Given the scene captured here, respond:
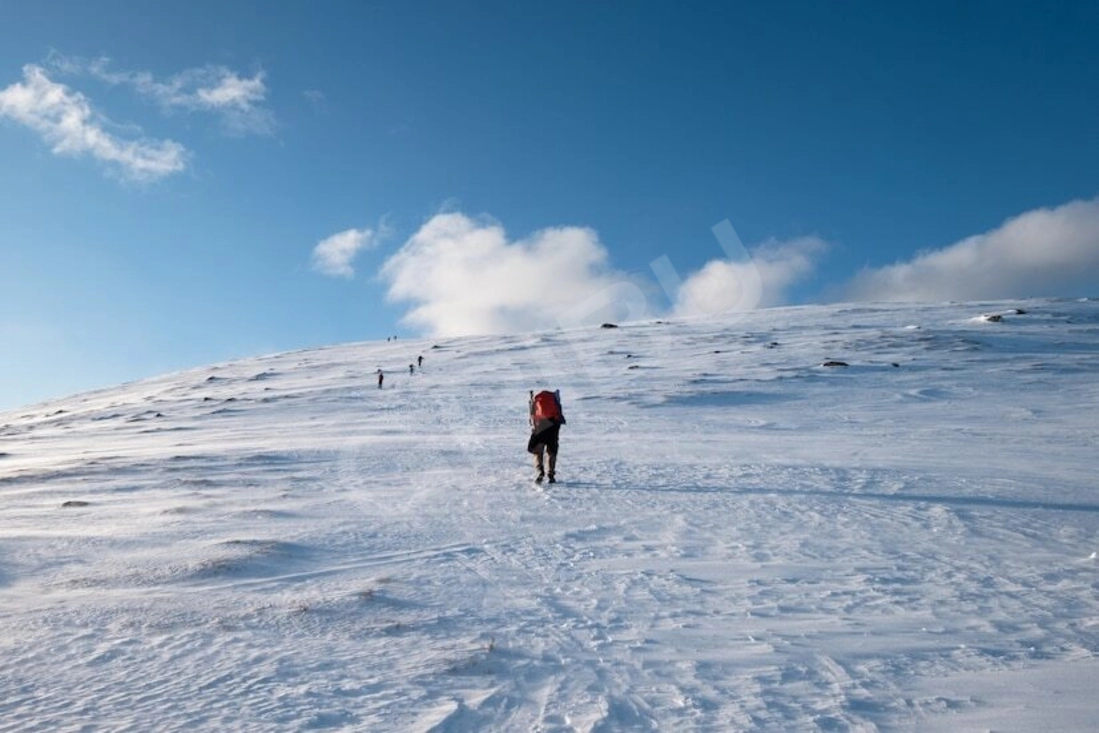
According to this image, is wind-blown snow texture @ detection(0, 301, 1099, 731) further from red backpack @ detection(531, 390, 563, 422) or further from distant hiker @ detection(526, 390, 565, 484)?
red backpack @ detection(531, 390, 563, 422)

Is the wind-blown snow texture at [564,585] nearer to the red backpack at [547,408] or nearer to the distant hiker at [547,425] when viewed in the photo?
the distant hiker at [547,425]

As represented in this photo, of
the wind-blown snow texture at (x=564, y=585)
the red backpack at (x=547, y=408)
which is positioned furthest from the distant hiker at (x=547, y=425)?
the wind-blown snow texture at (x=564, y=585)

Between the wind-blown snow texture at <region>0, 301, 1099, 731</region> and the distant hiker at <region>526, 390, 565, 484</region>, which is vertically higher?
the distant hiker at <region>526, 390, 565, 484</region>

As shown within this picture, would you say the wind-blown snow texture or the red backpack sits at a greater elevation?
the red backpack

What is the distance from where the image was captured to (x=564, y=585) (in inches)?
287

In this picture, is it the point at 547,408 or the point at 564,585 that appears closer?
the point at 564,585

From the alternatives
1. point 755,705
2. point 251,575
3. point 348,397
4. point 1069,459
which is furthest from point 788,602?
point 348,397

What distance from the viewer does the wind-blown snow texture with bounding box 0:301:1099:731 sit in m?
4.73

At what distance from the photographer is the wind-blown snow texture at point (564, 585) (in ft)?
15.5

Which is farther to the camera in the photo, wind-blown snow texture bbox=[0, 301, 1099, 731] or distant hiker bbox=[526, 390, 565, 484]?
distant hiker bbox=[526, 390, 565, 484]

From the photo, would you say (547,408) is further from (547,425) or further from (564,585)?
(564,585)

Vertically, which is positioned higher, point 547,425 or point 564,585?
point 547,425

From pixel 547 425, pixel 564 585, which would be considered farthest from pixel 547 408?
pixel 564 585

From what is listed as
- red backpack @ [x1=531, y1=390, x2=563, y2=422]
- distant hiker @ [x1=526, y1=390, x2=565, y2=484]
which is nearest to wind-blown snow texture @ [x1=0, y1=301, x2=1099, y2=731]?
distant hiker @ [x1=526, y1=390, x2=565, y2=484]
